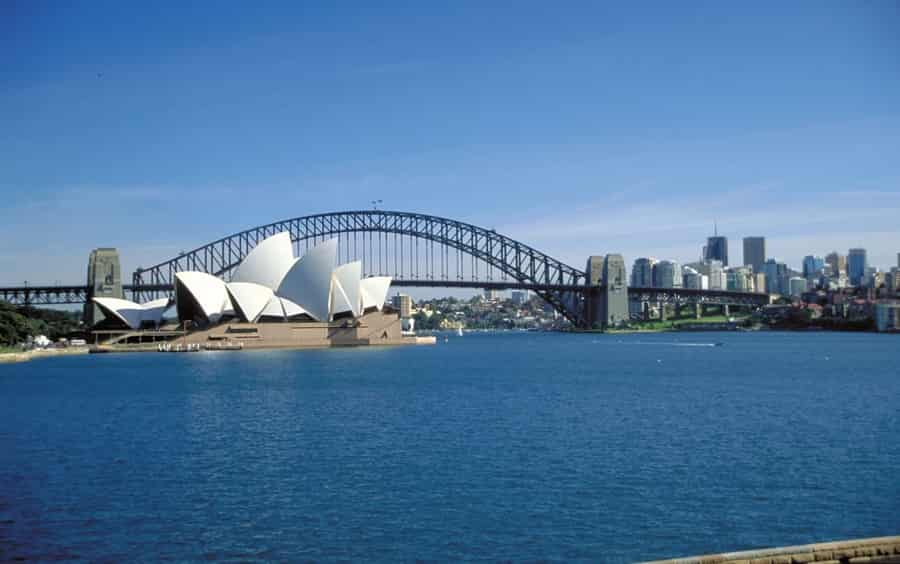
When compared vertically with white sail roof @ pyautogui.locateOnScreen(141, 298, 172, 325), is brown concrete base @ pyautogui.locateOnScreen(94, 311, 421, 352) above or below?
below

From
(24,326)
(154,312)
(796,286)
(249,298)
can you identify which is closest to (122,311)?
(154,312)

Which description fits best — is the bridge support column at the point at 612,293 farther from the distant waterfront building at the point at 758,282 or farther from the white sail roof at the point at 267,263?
the distant waterfront building at the point at 758,282

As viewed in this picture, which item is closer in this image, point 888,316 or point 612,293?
point 888,316

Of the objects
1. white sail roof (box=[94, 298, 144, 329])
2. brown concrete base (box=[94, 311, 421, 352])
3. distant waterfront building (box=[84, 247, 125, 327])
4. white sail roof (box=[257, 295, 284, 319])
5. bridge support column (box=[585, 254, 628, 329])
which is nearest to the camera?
brown concrete base (box=[94, 311, 421, 352])

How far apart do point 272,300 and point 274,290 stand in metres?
1.01

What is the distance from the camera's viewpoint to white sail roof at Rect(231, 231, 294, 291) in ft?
211

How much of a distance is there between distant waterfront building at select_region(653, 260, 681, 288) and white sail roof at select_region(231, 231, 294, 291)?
132 meters

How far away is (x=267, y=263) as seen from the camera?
212 feet

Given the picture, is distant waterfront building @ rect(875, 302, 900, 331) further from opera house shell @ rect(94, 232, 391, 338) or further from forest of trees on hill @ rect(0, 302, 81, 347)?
forest of trees on hill @ rect(0, 302, 81, 347)

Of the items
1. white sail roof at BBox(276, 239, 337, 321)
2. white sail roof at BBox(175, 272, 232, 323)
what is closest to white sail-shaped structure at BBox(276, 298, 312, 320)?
white sail roof at BBox(276, 239, 337, 321)

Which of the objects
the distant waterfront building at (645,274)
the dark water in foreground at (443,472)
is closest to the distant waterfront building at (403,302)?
the distant waterfront building at (645,274)

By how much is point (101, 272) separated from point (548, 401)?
225ft

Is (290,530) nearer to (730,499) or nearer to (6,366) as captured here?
(730,499)

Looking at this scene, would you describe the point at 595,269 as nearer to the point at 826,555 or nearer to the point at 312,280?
the point at 312,280
